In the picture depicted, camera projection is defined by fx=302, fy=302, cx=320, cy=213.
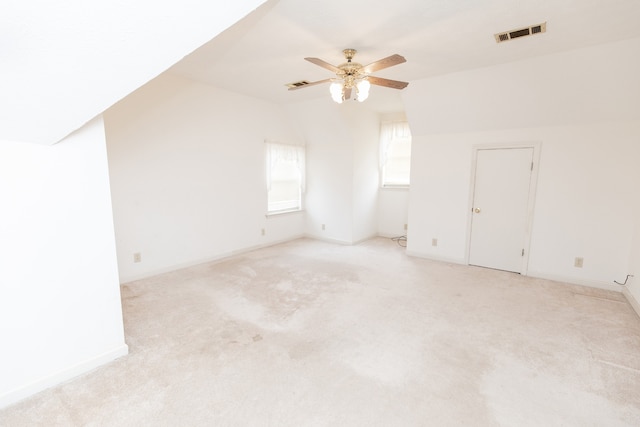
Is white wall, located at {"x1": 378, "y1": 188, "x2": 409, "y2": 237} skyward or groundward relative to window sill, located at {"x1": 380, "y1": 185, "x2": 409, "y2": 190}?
groundward

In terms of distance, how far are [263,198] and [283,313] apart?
107 inches

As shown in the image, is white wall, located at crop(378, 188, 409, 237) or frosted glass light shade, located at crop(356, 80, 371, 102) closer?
frosted glass light shade, located at crop(356, 80, 371, 102)

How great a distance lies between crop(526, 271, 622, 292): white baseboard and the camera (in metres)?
3.59

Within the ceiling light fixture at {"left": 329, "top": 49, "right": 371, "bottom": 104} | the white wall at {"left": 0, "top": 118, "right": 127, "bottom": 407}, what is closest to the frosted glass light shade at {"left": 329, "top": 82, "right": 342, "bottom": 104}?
the ceiling light fixture at {"left": 329, "top": 49, "right": 371, "bottom": 104}

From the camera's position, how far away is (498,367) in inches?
86.0

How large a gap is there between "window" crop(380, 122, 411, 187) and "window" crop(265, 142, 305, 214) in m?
1.67

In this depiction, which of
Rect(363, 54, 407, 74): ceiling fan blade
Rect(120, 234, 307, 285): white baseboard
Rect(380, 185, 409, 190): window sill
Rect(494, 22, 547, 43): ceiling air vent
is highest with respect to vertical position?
Rect(494, 22, 547, 43): ceiling air vent

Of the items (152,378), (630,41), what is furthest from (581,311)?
(152,378)

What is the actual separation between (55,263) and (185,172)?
7.86ft

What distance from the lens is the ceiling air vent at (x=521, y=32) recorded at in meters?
2.47

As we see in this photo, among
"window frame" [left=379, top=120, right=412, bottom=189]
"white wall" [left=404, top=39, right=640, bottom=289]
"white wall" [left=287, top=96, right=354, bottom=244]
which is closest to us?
"white wall" [left=404, top=39, right=640, bottom=289]

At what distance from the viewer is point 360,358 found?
2.28 meters

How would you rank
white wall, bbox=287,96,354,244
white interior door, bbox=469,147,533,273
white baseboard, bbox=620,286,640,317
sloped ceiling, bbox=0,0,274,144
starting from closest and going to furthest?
→ sloped ceiling, bbox=0,0,274,144
white baseboard, bbox=620,286,640,317
white interior door, bbox=469,147,533,273
white wall, bbox=287,96,354,244

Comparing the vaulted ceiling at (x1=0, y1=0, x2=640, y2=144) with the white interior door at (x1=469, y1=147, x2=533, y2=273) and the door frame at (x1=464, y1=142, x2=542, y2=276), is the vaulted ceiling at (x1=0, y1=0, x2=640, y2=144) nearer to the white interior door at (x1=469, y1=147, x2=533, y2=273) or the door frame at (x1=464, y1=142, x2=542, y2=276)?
the door frame at (x1=464, y1=142, x2=542, y2=276)
